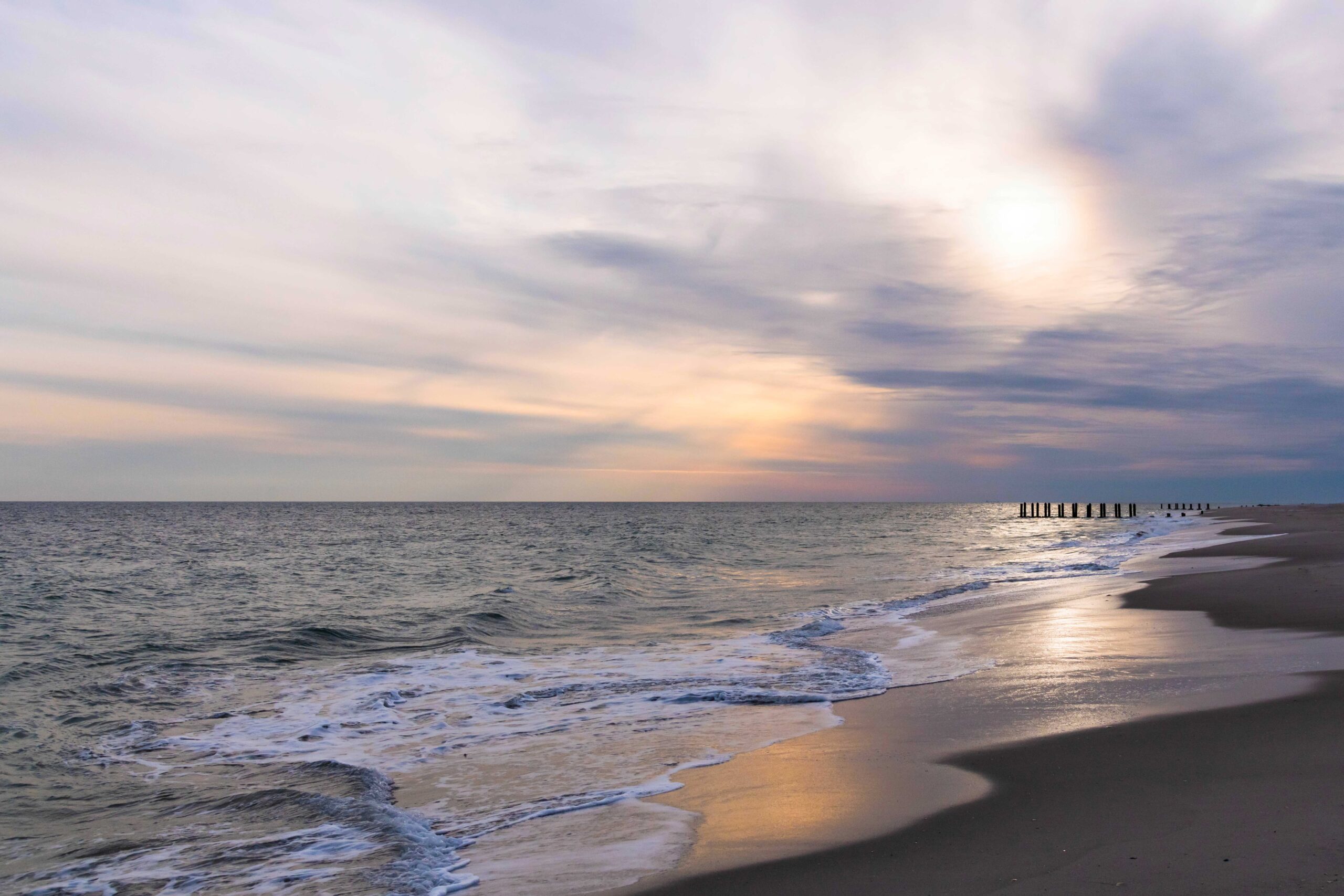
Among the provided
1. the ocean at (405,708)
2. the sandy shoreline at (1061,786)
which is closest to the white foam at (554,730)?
the ocean at (405,708)

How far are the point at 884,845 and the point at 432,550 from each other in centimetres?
4906

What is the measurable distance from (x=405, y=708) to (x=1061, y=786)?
8694 mm

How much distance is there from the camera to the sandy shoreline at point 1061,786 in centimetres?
490

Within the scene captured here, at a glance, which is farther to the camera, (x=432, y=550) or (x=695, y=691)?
(x=432, y=550)

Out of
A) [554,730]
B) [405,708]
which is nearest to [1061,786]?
[554,730]

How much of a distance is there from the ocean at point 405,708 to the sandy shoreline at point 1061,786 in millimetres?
782

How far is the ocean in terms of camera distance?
6551 millimetres

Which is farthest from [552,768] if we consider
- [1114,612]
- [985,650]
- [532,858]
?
[1114,612]

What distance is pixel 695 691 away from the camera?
11672 mm

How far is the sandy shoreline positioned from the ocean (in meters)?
0.78

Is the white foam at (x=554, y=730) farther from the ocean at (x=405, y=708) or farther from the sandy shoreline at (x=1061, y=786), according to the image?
the sandy shoreline at (x=1061, y=786)

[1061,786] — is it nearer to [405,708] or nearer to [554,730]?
[554,730]

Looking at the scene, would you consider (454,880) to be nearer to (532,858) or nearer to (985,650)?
(532,858)

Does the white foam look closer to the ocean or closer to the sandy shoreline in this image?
the ocean
